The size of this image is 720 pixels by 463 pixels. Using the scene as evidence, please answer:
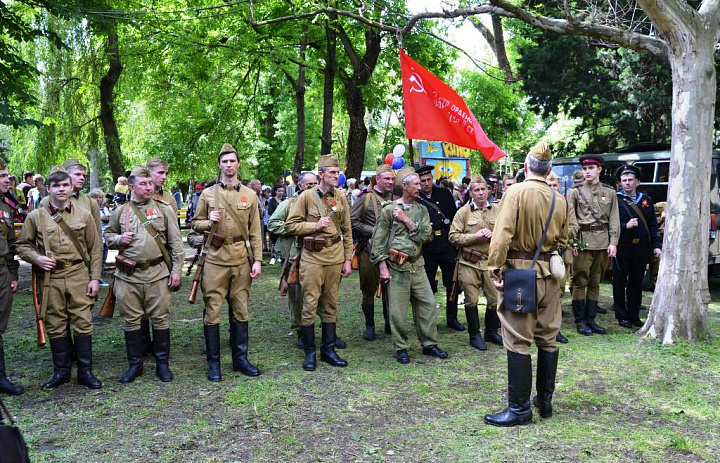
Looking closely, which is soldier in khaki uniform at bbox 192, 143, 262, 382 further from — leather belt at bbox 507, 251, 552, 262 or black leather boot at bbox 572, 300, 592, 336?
black leather boot at bbox 572, 300, 592, 336

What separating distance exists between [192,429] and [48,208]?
253 centimetres

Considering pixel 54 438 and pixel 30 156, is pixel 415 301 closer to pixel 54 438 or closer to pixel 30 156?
pixel 54 438

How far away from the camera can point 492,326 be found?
727cm

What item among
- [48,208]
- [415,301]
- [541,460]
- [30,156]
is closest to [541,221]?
[541,460]

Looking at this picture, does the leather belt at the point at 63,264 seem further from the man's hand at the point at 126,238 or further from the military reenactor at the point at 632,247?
the military reenactor at the point at 632,247

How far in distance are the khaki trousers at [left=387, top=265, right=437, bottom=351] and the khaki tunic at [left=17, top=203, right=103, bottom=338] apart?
2.86 metres

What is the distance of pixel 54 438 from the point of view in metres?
4.57

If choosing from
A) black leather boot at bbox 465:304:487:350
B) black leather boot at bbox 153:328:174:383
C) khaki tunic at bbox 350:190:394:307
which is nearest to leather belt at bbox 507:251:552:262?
black leather boot at bbox 465:304:487:350

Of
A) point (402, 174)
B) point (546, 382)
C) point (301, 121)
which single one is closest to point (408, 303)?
point (402, 174)

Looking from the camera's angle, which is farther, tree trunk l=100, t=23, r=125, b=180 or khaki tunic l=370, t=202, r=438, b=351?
tree trunk l=100, t=23, r=125, b=180

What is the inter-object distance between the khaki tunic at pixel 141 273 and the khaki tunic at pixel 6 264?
2.83 ft

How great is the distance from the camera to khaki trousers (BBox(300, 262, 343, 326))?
21.0 ft

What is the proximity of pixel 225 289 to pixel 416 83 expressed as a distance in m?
3.99

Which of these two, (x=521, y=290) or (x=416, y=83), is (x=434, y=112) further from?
(x=521, y=290)
